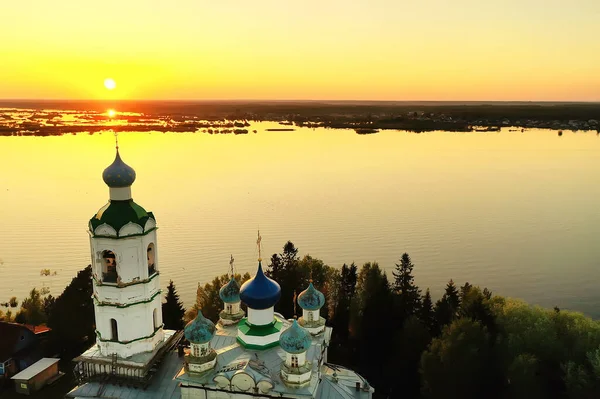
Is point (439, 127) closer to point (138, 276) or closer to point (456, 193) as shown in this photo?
point (456, 193)

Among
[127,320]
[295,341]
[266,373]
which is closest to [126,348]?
[127,320]

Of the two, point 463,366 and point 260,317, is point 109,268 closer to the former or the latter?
point 260,317

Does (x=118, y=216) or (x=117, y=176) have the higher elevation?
(x=117, y=176)

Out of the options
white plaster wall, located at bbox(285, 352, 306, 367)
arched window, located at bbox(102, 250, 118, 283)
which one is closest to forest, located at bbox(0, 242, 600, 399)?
white plaster wall, located at bbox(285, 352, 306, 367)

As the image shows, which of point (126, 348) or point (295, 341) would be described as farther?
point (126, 348)

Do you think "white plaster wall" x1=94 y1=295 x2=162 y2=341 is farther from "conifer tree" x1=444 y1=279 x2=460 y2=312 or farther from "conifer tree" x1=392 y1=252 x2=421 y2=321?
"conifer tree" x1=444 y1=279 x2=460 y2=312

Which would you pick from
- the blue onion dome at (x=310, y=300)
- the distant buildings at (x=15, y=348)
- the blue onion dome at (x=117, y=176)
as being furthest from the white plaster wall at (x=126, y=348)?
the distant buildings at (x=15, y=348)

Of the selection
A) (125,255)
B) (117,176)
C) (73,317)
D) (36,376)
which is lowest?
(36,376)
